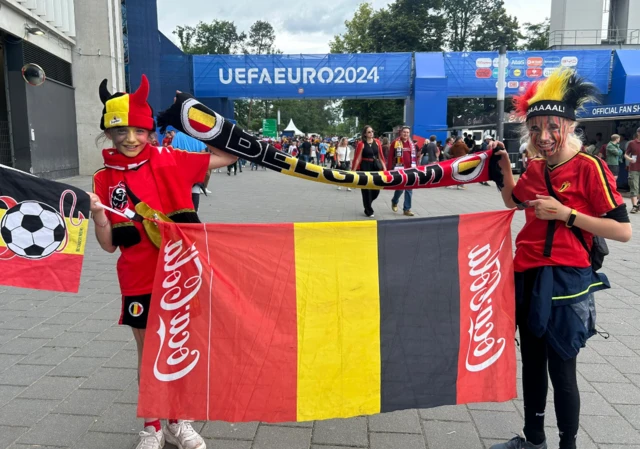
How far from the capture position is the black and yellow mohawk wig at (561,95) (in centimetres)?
245

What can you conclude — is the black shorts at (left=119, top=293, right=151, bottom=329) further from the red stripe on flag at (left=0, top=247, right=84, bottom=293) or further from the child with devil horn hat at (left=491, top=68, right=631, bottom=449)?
the child with devil horn hat at (left=491, top=68, right=631, bottom=449)

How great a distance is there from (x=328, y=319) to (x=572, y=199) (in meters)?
1.32

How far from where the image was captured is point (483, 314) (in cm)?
276

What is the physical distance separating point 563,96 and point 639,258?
6.21 meters

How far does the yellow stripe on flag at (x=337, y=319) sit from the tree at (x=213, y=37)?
83145 millimetres

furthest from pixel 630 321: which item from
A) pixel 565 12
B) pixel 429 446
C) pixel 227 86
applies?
pixel 565 12

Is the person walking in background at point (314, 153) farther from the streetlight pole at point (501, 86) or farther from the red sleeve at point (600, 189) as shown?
the red sleeve at point (600, 189)

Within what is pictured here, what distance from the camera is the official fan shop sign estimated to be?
24.2 m

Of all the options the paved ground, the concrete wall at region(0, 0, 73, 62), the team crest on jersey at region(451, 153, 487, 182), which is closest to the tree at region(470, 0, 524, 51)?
the concrete wall at region(0, 0, 73, 62)

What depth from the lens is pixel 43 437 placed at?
292 cm

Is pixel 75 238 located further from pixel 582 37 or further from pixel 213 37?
pixel 213 37

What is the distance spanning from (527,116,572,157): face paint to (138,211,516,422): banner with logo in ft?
1.61

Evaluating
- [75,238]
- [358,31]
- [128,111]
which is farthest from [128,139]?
[358,31]

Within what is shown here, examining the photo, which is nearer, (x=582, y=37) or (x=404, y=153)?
(x=404, y=153)
